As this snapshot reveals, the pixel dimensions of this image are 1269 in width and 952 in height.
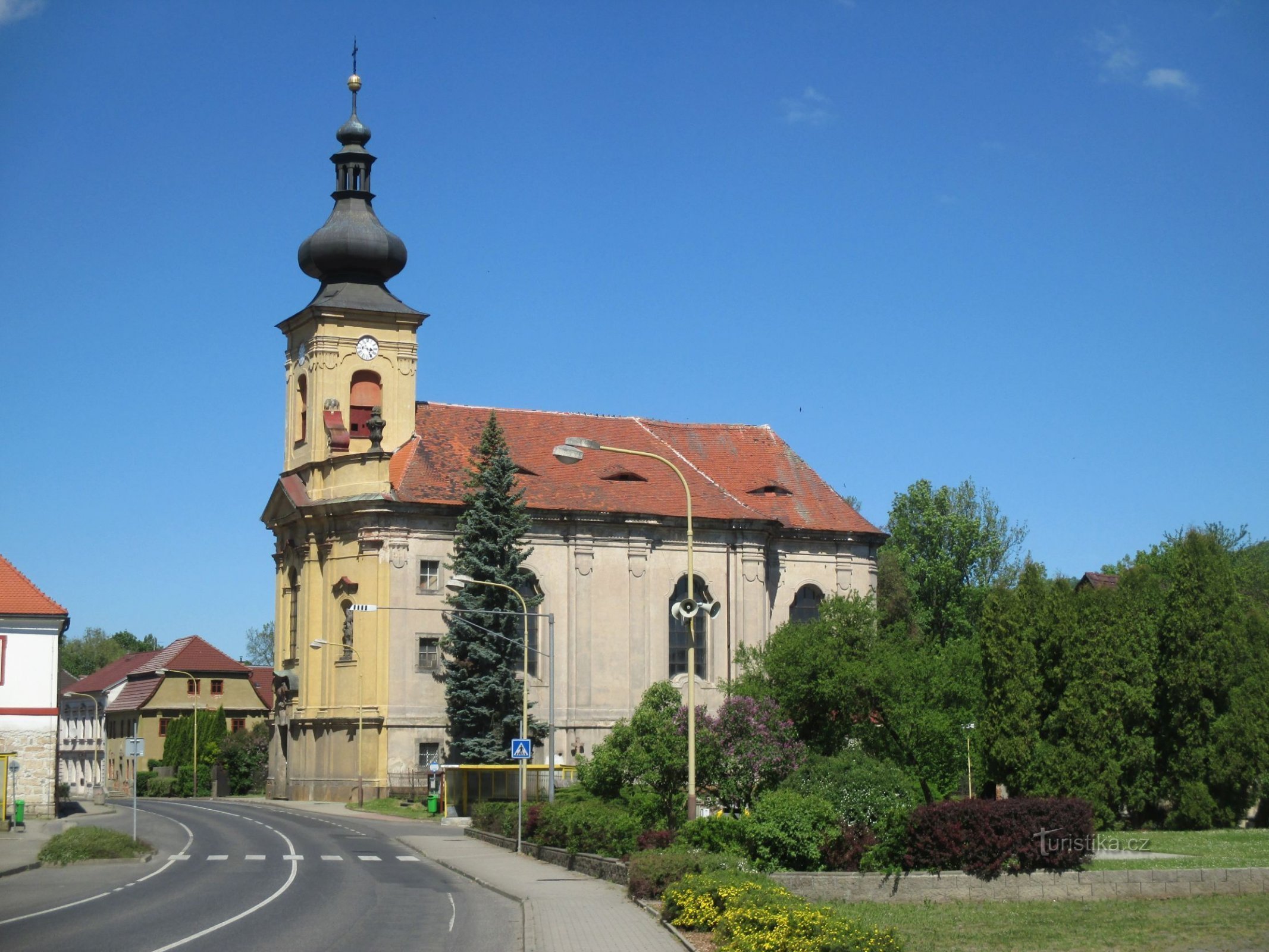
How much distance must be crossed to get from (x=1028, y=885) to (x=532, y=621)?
40.7 m

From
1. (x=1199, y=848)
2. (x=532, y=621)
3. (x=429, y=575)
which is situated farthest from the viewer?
(x=532, y=621)

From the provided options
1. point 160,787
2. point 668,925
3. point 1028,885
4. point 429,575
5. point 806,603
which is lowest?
point 160,787

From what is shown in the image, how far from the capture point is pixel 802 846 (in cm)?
2553

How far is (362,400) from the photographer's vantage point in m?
67.2

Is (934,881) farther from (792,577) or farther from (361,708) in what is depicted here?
(792,577)

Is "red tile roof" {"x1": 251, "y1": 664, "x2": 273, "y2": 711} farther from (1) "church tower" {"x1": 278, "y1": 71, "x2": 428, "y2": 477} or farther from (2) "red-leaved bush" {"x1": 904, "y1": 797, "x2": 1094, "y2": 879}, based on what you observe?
(2) "red-leaved bush" {"x1": 904, "y1": 797, "x2": 1094, "y2": 879}

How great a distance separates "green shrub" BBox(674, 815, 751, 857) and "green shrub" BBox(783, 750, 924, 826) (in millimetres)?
1694

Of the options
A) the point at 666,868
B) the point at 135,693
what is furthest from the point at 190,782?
the point at 666,868

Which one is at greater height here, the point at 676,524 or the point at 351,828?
the point at 676,524

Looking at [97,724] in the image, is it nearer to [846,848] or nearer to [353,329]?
[353,329]

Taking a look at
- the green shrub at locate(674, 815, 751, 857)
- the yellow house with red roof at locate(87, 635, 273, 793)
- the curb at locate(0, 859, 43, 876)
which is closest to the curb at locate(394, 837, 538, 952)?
the green shrub at locate(674, 815, 751, 857)

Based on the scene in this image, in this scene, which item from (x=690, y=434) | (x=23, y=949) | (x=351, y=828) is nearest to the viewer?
(x=23, y=949)

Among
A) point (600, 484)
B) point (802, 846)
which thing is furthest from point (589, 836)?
point (600, 484)

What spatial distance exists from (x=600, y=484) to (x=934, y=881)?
43943mm
